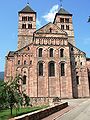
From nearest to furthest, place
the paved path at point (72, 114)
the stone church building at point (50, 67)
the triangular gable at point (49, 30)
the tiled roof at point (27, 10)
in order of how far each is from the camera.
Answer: the paved path at point (72, 114) → the stone church building at point (50, 67) → the triangular gable at point (49, 30) → the tiled roof at point (27, 10)

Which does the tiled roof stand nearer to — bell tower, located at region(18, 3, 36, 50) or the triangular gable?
bell tower, located at region(18, 3, 36, 50)

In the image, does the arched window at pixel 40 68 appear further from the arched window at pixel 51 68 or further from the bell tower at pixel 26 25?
the bell tower at pixel 26 25

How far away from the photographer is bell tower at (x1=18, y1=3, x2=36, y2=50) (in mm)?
64131

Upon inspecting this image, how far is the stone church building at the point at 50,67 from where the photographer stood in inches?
1869

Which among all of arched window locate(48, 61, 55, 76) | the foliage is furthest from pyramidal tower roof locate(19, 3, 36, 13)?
the foliage

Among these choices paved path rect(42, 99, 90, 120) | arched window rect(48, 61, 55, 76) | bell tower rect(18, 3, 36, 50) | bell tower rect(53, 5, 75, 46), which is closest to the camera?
paved path rect(42, 99, 90, 120)

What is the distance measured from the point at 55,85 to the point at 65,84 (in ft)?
7.89

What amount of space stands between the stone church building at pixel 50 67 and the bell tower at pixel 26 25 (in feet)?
39.2

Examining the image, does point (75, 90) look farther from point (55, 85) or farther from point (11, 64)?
point (11, 64)

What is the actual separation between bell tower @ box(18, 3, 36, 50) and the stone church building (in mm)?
11958

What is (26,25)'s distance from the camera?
67438 millimetres

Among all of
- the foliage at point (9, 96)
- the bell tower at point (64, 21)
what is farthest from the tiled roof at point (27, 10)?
the foliage at point (9, 96)

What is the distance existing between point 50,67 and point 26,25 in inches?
915

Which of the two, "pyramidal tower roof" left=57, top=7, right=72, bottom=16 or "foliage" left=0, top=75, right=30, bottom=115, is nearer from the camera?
"foliage" left=0, top=75, right=30, bottom=115
